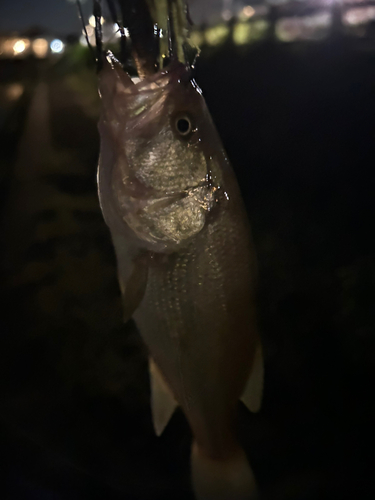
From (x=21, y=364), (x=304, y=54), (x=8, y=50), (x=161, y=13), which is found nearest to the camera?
(x=161, y=13)

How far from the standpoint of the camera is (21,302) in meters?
1.04

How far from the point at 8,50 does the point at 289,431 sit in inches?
58.9

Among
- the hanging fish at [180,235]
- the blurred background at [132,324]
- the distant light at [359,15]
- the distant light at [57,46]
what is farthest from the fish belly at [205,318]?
the distant light at [359,15]

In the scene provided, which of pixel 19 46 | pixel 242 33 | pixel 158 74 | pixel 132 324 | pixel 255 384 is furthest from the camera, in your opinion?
pixel 242 33

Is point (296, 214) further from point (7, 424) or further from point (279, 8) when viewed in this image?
point (7, 424)

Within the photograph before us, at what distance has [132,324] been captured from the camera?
1004 millimetres

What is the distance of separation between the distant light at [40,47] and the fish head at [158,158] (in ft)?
2.05

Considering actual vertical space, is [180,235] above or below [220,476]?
above

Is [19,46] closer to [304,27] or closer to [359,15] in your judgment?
[304,27]

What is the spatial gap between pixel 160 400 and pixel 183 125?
1.79 ft

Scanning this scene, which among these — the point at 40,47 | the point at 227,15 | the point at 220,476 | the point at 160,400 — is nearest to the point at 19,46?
the point at 40,47

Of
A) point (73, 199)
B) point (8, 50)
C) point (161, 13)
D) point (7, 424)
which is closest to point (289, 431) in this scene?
point (7, 424)

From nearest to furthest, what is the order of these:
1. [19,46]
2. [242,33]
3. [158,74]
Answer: [158,74] < [19,46] < [242,33]

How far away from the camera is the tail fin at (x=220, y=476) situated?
2.26 feet
